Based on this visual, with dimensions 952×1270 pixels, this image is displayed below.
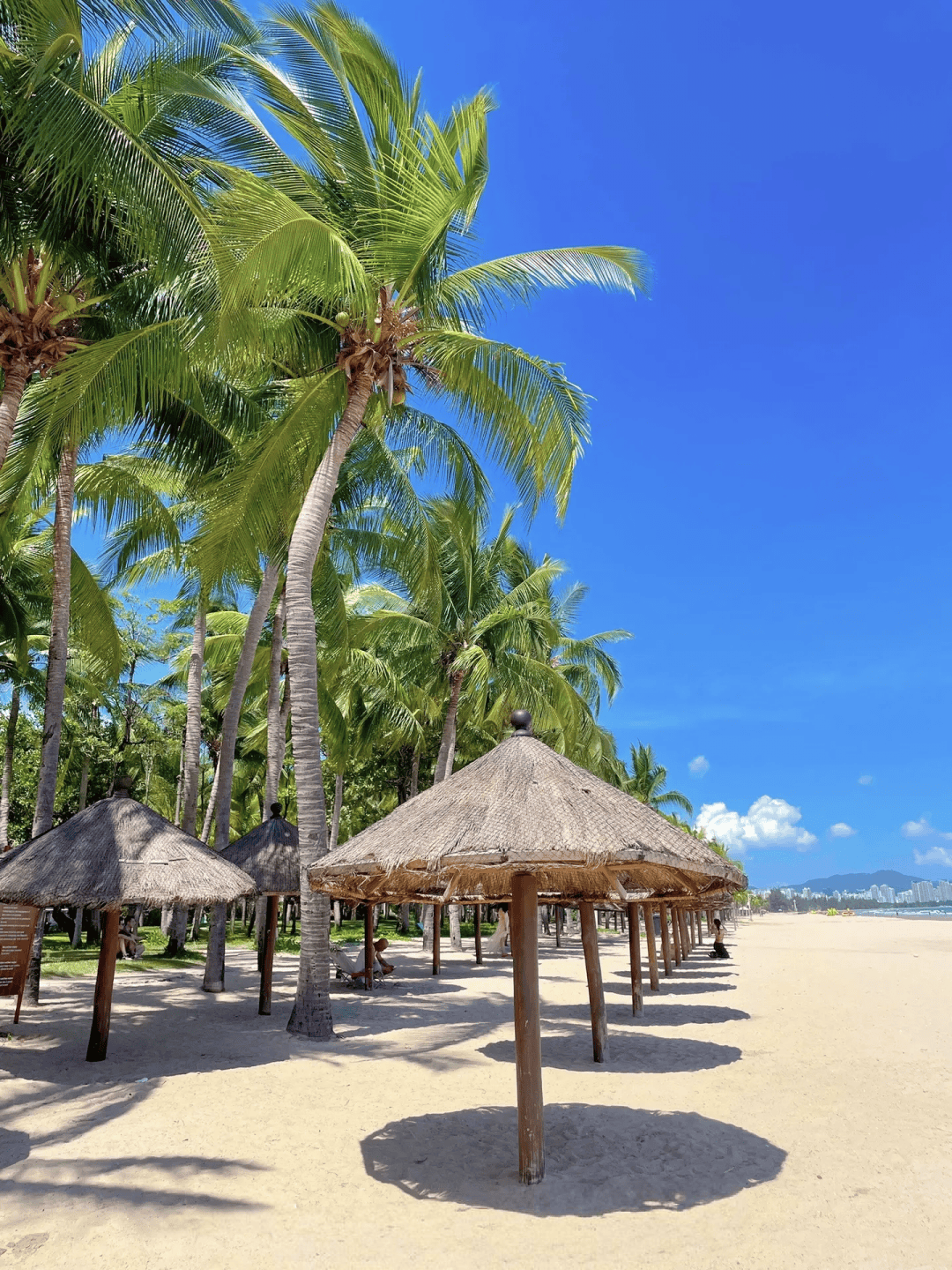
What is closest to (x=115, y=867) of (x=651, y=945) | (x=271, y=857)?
(x=271, y=857)

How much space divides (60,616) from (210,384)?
13.8ft

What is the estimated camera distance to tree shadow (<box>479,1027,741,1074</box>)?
30.2 feet

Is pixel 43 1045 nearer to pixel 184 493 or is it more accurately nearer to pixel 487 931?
pixel 184 493

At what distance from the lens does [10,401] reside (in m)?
9.85

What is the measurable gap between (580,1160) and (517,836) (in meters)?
2.79

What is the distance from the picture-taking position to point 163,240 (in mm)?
9781

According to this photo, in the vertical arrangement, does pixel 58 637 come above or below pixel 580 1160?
above

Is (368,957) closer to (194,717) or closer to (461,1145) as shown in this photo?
(194,717)

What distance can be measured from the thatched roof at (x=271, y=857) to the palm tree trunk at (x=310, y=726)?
1.08 m

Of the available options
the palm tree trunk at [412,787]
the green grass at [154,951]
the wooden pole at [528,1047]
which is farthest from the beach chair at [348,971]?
the palm tree trunk at [412,787]

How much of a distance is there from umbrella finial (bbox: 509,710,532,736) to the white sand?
287cm

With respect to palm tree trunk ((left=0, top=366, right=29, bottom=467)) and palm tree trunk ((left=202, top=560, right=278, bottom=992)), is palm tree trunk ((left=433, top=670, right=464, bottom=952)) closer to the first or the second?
palm tree trunk ((left=202, top=560, right=278, bottom=992))

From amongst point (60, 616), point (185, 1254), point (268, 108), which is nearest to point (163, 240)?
point (268, 108)

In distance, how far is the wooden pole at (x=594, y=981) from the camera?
8.84 metres
